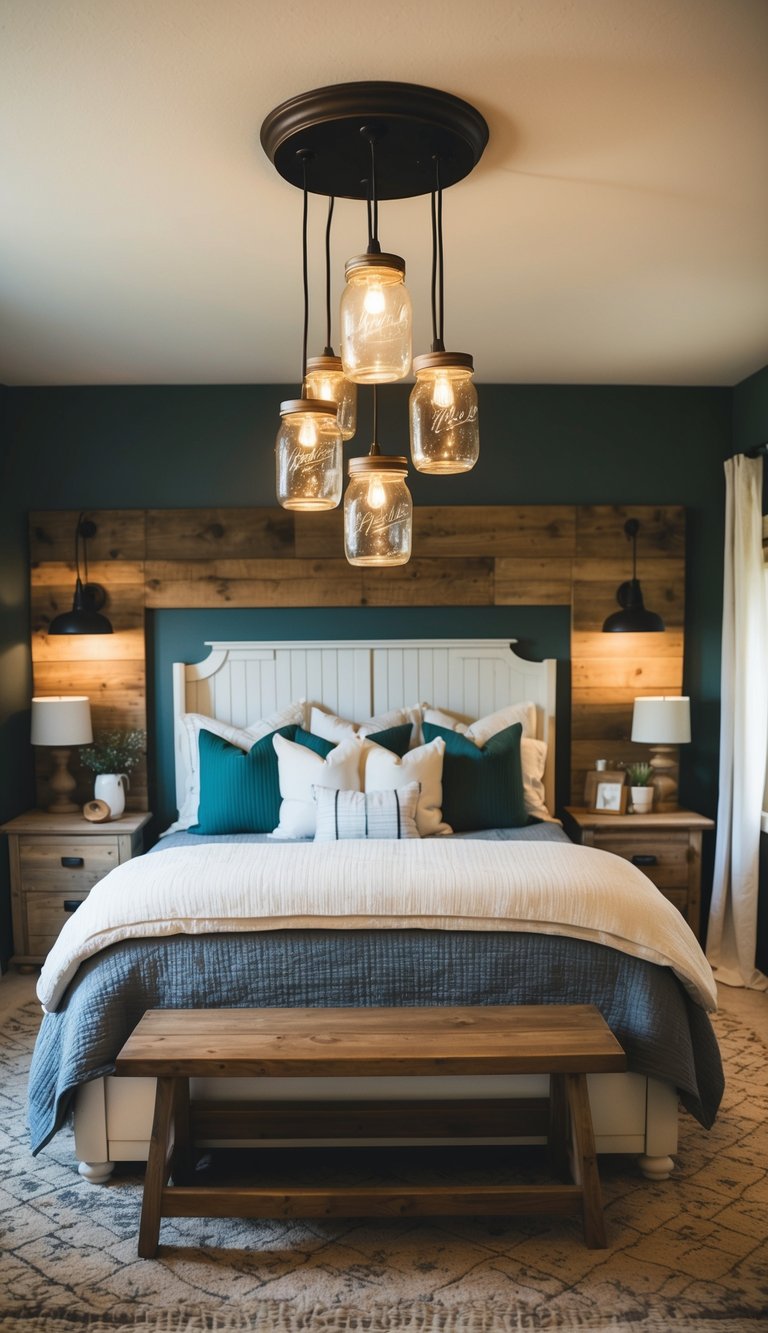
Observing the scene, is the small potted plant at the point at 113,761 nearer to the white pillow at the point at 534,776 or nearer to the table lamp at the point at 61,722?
the table lamp at the point at 61,722

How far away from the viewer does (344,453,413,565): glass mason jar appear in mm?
2363

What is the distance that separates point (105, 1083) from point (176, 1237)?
1.38 ft

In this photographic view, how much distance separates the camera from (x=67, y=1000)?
9.18 feet

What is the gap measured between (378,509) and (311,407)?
0.96ft

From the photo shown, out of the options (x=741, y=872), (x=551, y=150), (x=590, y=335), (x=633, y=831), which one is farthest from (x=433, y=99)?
(x=741, y=872)

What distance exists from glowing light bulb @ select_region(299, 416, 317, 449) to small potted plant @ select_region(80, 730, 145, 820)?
8.80ft

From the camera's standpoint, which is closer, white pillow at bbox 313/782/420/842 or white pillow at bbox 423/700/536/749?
white pillow at bbox 313/782/420/842

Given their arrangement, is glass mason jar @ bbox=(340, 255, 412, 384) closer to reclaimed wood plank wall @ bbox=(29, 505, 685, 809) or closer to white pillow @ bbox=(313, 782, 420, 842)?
white pillow @ bbox=(313, 782, 420, 842)

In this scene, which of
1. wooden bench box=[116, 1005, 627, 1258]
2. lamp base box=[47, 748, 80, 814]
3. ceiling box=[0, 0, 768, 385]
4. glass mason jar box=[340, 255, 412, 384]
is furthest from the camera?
lamp base box=[47, 748, 80, 814]

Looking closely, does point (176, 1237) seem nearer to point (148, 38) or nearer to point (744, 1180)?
point (744, 1180)

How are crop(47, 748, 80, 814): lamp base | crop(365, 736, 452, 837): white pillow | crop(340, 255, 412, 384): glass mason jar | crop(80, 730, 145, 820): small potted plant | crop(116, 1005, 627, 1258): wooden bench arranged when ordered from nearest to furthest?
crop(340, 255, 412, 384): glass mason jar, crop(116, 1005, 627, 1258): wooden bench, crop(365, 736, 452, 837): white pillow, crop(80, 730, 145, 820): small potted plant, crop(47, 748, 80, 814): lamp base

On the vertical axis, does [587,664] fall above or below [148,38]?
below

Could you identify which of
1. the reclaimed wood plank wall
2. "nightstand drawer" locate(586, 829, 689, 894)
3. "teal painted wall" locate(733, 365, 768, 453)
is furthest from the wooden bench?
"teal painted wall" locate(733, 365, 768, 453)

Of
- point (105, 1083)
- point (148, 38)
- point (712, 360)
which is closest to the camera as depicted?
point (148, 38)
